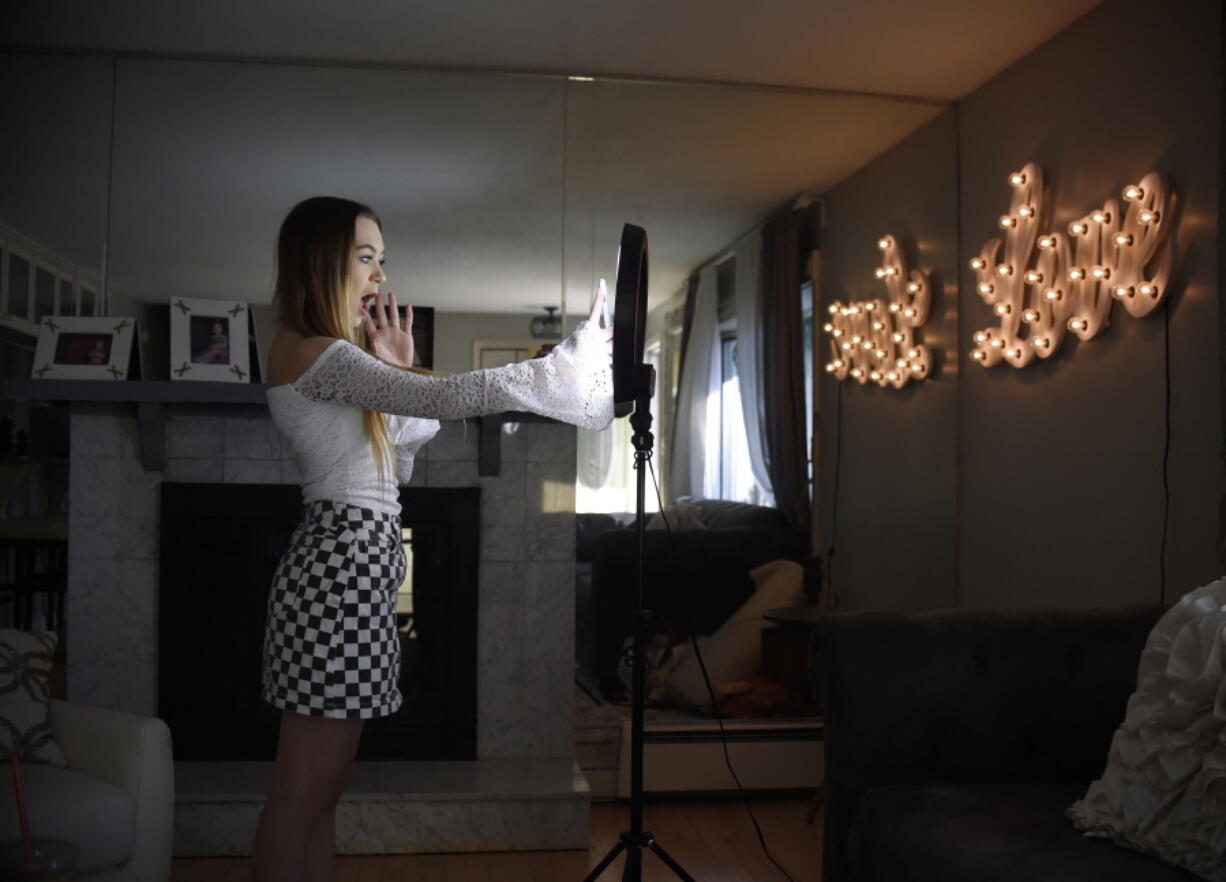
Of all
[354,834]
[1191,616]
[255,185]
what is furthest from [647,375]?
[255,185]

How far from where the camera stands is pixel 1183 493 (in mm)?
2762

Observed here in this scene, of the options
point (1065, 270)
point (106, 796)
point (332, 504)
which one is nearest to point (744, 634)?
point (1065, 270)

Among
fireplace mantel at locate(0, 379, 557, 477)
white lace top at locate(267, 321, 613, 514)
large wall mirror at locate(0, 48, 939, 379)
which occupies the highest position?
large wall mirror at locate(0, 48, 939, 379)

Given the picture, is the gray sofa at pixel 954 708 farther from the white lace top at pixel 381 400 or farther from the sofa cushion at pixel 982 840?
the white lace top at pixel 381 400

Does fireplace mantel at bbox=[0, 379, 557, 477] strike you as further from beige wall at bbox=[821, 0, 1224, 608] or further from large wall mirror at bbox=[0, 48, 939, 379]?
beige wall at bbox=[821, 0, 1224, 608]

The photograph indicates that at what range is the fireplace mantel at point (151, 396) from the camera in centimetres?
307

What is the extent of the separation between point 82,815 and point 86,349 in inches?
63.0

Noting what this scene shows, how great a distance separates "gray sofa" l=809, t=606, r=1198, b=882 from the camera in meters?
2.06

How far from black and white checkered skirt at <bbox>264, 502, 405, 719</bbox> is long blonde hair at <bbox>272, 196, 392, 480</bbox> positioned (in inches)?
4.9

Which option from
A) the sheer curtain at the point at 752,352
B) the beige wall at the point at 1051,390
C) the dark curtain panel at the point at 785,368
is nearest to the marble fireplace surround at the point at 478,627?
the sheer curtain at the point at 752,352

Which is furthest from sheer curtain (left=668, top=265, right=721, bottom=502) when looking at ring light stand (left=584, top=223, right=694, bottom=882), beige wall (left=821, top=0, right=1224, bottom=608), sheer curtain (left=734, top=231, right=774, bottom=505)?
ring light stand (left=584, top=223, right=694, bottom=882)

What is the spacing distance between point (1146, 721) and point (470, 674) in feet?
7.00

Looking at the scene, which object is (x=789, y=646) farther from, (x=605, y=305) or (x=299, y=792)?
(x=299, y=792)

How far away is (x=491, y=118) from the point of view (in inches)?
144
